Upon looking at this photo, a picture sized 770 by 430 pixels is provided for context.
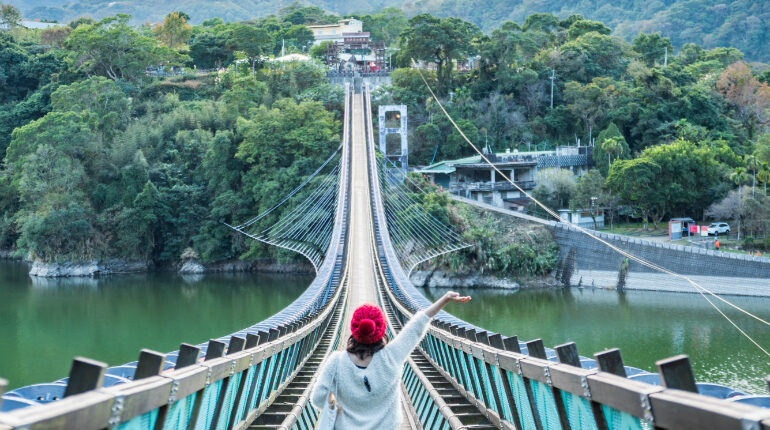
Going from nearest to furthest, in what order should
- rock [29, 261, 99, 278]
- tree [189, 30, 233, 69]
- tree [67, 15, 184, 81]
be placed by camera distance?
rock [29, 261, 99, 278]
tree [67, 15, 184, 81]
tree [189, 30, 233, 69]

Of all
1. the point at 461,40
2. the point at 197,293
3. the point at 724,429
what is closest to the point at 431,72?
the point at 461,40

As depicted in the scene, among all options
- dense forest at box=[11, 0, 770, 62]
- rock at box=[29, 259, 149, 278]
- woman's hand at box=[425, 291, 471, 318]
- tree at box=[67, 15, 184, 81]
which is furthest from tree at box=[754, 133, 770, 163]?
dense forest at box=[11, 0, 770, 62]

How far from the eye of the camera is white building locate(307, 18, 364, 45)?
45425 millimetres

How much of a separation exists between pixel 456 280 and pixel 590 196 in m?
4.92

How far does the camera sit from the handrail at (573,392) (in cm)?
134

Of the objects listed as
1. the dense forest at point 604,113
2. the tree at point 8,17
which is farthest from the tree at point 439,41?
the tree at point 8,17

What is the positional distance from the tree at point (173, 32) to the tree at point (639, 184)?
26.5 m

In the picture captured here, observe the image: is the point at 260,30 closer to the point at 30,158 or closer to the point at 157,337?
the point at 30,158

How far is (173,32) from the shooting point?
1635 inches

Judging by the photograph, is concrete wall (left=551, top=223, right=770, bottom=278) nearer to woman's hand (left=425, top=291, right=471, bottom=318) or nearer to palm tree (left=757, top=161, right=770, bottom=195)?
palm tree (left=757, top=161, right=770, bottom=195)

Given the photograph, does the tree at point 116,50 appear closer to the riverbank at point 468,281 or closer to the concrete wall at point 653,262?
the concrete wall at point 653,262

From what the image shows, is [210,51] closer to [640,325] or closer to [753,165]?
[753,165]

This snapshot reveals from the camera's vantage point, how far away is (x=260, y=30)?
115 feet

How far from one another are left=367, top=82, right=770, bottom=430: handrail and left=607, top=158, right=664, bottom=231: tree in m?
18.8
